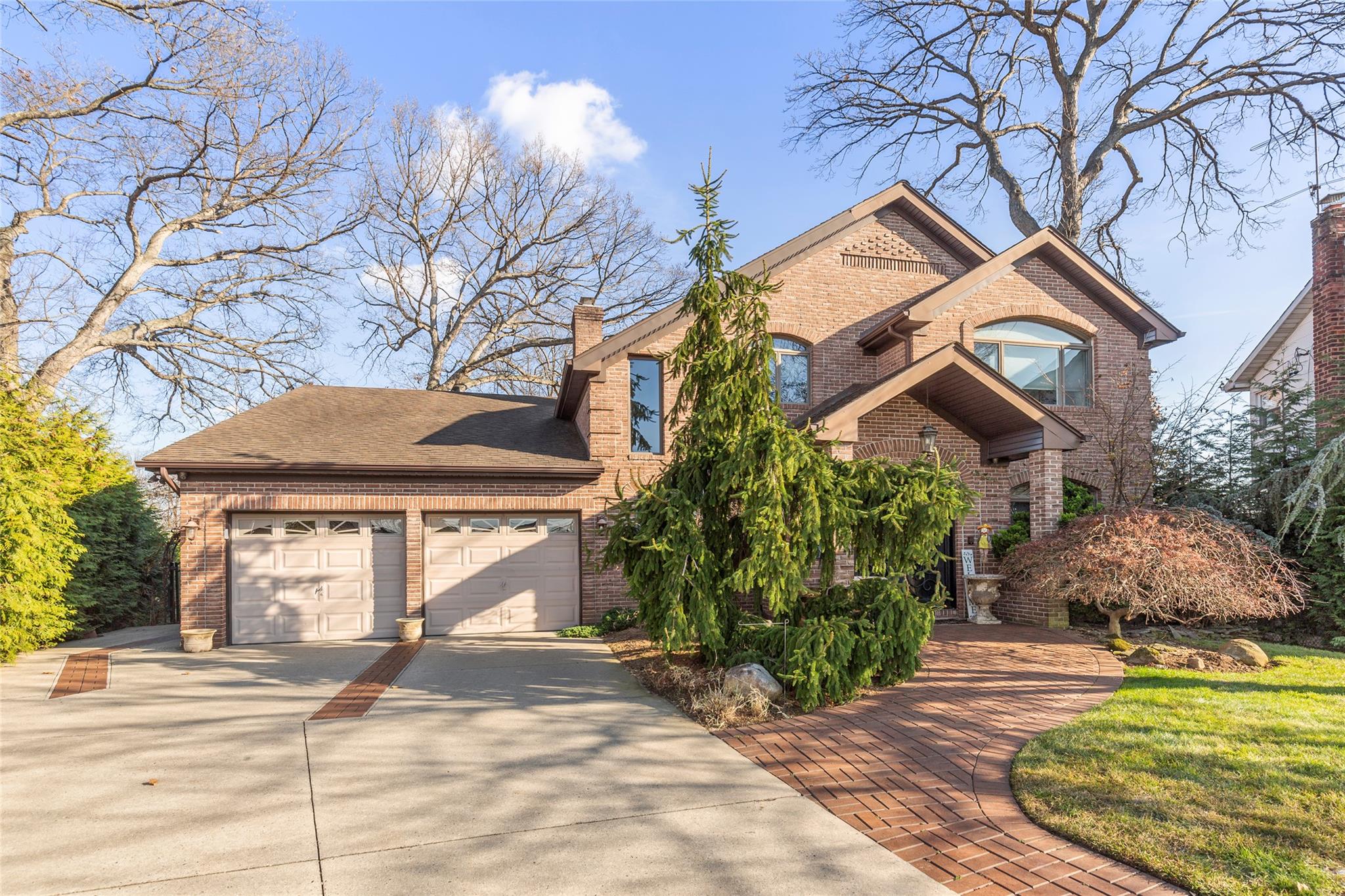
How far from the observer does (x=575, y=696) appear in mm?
7750

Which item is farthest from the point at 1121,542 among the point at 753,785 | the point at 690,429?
the point at 753,785

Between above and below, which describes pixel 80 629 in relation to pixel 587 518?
below

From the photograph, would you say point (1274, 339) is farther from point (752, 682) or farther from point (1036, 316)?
point (752, 682)

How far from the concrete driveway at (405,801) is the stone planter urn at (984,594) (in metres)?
7.02

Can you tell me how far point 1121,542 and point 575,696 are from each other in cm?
760

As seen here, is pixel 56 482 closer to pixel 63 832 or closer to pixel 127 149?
pixel 63 832

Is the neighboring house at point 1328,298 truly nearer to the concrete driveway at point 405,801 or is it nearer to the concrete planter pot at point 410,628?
the concrete driveway at point 405,801

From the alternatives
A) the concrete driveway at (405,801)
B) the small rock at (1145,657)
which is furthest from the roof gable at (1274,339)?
the concrete driveway at (405,801)

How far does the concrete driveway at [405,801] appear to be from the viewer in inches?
151

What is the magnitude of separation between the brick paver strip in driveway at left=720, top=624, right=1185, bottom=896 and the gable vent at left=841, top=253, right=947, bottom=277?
8376mm

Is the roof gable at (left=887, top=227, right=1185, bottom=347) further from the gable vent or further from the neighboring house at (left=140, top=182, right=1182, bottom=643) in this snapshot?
the gable vent

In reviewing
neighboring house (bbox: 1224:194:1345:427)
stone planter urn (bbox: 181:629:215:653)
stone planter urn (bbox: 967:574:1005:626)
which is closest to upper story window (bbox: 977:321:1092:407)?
neighboring house (bbox: 1224:194:1345:427)

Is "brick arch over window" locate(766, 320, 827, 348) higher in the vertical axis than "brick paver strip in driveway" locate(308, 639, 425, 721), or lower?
higher

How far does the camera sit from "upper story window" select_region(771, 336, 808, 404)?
548 inches
